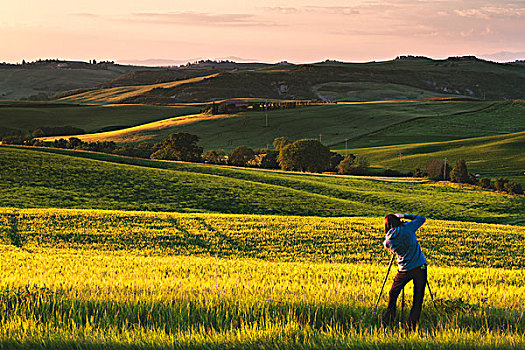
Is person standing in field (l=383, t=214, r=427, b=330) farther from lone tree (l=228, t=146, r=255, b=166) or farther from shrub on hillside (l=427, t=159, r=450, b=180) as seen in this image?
lone tree (l=228, t=146, r=255, b=166)

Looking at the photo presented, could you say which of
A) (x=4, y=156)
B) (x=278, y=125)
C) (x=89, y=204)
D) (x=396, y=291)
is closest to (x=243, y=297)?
(x=396, y=291)

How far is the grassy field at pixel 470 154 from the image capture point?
87.4 m

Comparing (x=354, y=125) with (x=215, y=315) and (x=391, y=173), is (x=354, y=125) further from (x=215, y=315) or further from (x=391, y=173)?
(x=215, y=315)

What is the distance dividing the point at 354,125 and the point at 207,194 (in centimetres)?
10671

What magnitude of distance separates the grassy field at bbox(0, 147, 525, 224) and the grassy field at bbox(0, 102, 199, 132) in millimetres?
107805

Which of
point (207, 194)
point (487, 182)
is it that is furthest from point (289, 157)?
point (207, 194)

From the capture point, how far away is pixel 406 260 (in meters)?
7.32

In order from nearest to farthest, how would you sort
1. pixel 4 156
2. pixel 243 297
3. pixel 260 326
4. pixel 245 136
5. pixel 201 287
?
1. pixel 260 326
2. pixel 243 297
3. pixel 201 287
4. pixel 4 156
5. pixel 245 136

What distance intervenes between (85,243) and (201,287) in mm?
13732

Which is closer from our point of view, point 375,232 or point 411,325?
point 411,325

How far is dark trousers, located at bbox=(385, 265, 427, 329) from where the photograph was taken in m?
7.32

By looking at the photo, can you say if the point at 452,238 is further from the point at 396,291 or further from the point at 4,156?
the point at 4,156

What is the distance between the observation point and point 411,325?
7227 mm

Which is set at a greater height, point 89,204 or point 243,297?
point 243,297
